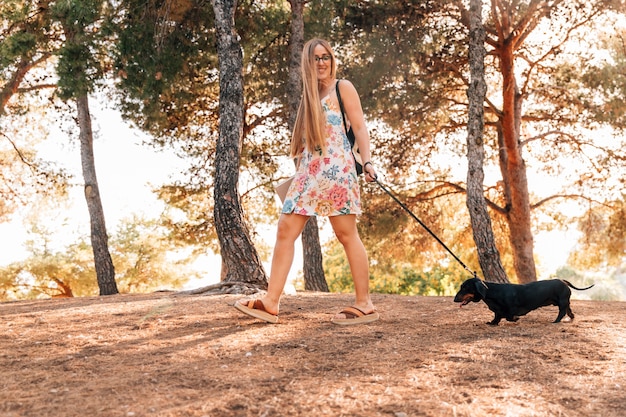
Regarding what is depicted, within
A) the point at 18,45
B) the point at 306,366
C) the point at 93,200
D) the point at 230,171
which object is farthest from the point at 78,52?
the point at 306,366

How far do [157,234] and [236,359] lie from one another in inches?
847

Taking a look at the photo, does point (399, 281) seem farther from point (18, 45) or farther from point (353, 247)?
point (353, 247)

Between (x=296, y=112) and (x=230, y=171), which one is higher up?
(x=296, y=112)

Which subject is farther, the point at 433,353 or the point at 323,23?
the point at 323,23

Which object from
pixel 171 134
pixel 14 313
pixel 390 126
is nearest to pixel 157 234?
pixel 171 134

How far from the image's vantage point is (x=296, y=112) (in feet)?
34.7

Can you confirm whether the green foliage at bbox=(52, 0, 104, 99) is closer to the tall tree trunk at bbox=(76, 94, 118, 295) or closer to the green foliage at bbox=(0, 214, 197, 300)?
the tall tree trunk at bbox=(76, 94, 118, 295)

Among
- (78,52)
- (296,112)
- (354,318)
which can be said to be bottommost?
(354,318)

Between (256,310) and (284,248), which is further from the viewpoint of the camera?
(256,310)

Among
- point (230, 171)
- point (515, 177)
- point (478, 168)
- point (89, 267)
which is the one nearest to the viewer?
point (230, 171)

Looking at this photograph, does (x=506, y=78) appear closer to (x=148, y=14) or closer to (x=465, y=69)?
(x=465, y=69)

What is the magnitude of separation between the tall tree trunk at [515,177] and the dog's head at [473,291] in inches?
342

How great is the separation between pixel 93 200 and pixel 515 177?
328 inches

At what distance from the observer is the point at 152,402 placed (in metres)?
2.79
